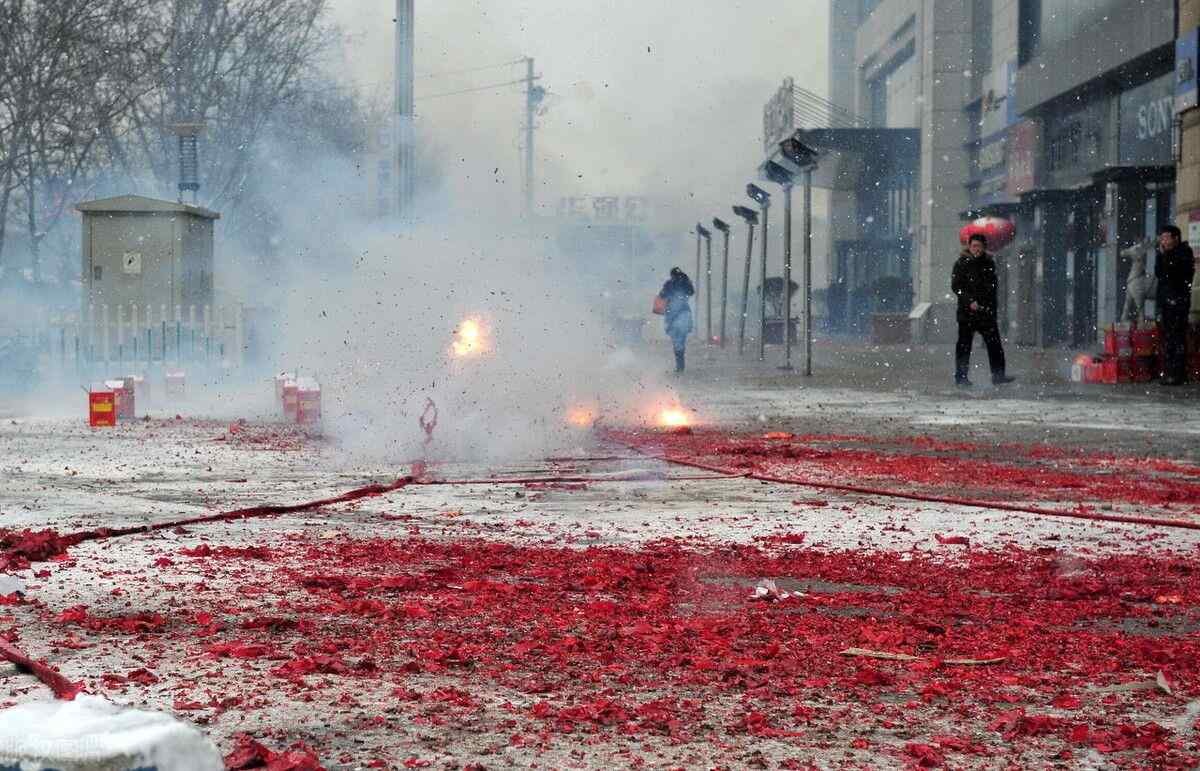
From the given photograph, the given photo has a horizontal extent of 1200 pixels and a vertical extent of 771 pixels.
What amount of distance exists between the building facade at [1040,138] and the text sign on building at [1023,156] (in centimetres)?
6

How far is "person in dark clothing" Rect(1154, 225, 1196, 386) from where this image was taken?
1989cm

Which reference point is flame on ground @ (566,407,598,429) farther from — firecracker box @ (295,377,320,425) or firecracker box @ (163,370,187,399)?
firecracker box @ (163,370,187,399)

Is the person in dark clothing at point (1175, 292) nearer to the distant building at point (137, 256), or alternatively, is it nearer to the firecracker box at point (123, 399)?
the firecracker box at point (123, 399)

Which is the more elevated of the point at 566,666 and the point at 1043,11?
the point at 1043,11

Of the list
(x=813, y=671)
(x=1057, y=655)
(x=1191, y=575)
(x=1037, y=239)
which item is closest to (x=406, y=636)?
(x=813, y=671)

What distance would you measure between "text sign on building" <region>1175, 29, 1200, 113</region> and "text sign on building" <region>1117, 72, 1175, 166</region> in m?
3.99

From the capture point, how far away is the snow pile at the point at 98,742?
2.63 m

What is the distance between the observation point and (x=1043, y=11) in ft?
127

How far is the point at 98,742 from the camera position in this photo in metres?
2.65

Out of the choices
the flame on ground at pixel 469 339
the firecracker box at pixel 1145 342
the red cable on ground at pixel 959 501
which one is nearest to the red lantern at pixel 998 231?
the firecracker box at pixel 1145 342

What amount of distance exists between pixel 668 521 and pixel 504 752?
4387mm

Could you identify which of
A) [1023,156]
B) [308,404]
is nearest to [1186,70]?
[308,404]

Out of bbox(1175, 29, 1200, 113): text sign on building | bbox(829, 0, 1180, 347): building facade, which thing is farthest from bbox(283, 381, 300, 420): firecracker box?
bbox(829, 0, 1180, 347): building facade

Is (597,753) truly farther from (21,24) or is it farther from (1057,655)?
(21,24)
